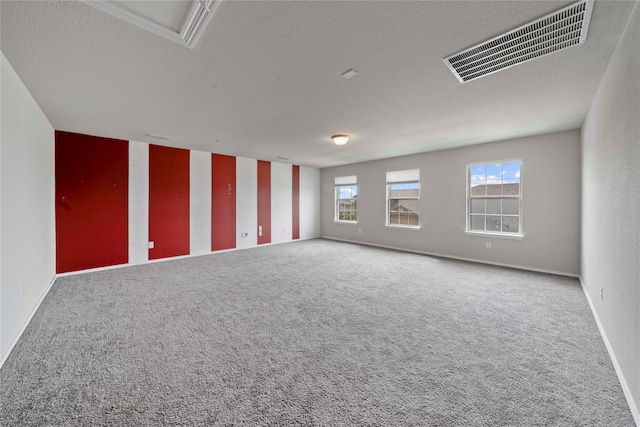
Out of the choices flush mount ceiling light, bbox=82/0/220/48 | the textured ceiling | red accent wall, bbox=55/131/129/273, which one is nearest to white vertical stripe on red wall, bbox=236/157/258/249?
red accent wall, bbox=55/131/129/273

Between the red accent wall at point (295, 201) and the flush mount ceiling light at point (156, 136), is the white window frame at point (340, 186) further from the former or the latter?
the flush mount ceiling light at point (156, 136)

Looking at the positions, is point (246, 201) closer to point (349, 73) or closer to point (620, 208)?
point (349, 73)

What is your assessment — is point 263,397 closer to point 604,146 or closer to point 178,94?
point 178,94

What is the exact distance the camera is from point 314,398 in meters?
1.51

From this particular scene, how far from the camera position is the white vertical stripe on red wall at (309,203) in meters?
8.02

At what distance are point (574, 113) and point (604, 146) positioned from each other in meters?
1.34

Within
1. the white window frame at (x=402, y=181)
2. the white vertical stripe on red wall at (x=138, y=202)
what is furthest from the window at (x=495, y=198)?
the white vertical stripe on red wall at (x=138, y=202)

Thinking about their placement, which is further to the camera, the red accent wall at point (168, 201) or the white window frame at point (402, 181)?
the white window frame at point (402, 181)

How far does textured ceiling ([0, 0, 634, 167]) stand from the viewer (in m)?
1.59

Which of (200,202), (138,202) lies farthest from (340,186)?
(138,202)

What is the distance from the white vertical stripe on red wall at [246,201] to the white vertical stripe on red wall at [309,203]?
5.36 ft

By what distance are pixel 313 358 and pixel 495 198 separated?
15.3 feet

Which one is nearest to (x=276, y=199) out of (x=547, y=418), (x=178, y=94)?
(x=178, y=94)

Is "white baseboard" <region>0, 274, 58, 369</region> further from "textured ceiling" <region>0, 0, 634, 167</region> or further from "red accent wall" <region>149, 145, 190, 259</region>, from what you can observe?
"textured ceiling" <region>0, 0, 634, 167</region>
